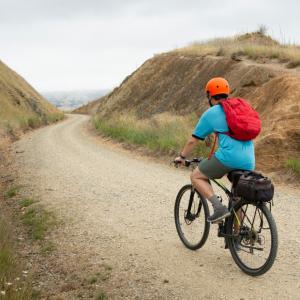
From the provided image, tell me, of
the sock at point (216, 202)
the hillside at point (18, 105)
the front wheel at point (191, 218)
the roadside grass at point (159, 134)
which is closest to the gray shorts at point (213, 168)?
the sock at point (216, 202)

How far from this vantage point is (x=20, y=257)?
24.0 feet

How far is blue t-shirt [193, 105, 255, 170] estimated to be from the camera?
18.7 ft

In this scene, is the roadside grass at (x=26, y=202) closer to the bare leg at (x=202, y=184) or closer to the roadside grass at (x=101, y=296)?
the roadside grass at (x=101, y=296)

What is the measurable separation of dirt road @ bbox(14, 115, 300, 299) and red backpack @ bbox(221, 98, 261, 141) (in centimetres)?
165

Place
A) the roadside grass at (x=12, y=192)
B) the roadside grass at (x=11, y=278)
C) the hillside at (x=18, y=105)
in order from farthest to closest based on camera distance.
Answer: the hillside at (x=18, y=105) → the roadside grass at (x=12, y=192) → the roadside grass at (x=11, y=278)

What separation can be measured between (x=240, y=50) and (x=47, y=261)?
67.2ft

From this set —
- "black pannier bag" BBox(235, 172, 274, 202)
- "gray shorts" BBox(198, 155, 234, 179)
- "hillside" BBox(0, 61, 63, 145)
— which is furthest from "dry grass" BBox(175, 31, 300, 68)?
"hillside" BBox(0, 61, 63, 145)

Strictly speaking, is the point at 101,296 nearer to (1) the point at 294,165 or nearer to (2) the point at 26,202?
(2) the point at 26,202

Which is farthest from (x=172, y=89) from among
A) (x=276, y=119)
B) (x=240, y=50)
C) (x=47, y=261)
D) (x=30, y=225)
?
(x=47, y=261)

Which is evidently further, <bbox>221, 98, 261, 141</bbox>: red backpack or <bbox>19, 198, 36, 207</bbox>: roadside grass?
<bbox>19, 198, 36, 207</bbox>: roadside grass

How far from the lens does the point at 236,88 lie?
2020 cm

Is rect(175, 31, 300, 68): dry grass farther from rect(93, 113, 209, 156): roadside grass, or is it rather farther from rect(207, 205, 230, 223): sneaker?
rect(207, 205, 230, 223): sneaker

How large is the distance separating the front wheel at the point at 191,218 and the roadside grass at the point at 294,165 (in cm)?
559

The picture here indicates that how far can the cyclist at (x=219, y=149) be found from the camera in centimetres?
570
